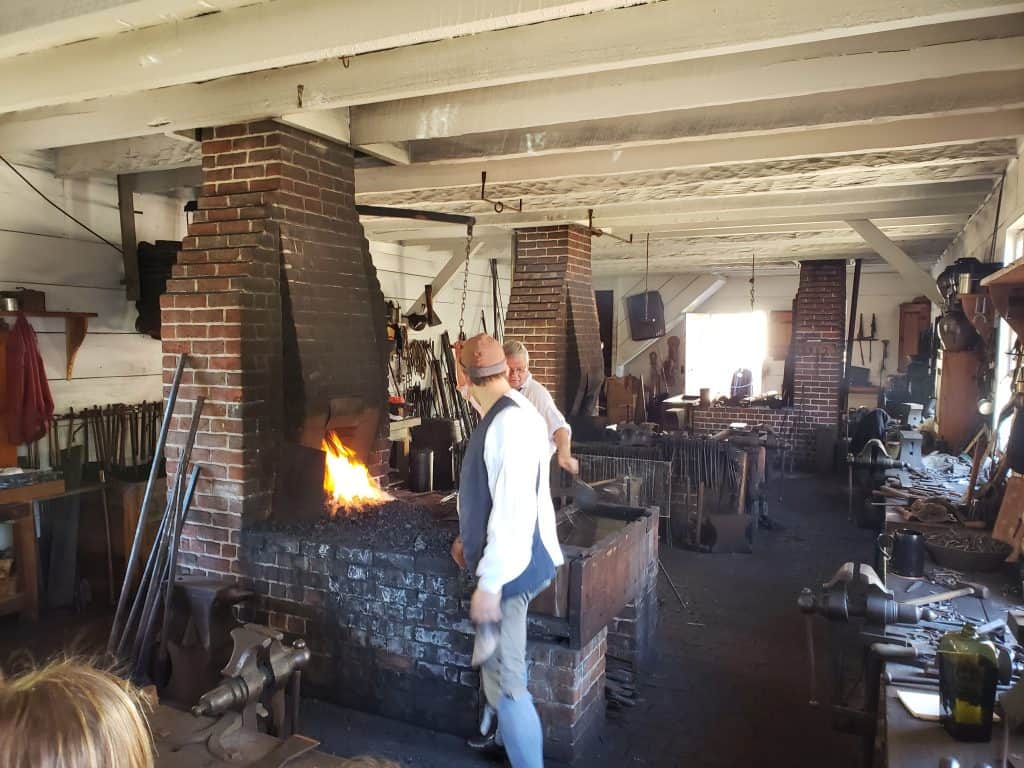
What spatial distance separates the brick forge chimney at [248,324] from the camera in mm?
4438

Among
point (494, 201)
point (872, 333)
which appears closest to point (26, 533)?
point (494, 201)

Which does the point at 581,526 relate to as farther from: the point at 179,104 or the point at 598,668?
the point at 179,104

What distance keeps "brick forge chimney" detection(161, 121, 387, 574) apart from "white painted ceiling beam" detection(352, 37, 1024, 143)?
76 centimetres

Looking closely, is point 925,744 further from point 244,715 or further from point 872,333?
point 872,333

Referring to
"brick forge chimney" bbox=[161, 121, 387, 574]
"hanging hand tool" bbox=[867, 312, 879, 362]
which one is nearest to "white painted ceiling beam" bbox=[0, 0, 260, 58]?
"brick forge chimney" bbox=[161, 121, 387, 574]

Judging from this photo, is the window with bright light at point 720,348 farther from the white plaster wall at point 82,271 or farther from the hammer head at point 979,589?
the hammer head at point 979,589

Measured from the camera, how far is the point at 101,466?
21.1ft

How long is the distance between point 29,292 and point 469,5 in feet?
15.7

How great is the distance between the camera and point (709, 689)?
4621 millimetres

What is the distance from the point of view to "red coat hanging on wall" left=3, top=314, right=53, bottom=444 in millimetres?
5629

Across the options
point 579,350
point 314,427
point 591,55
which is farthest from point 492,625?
point 579,350

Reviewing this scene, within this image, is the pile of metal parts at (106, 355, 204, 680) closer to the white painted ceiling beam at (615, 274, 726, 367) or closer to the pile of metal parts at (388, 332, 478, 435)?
the pile of metal parts at (388, 332, 478, 435)

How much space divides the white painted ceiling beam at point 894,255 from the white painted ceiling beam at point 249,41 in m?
6.04

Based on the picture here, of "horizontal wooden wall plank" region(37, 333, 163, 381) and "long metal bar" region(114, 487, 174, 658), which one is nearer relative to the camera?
"long metal bar" region(114, 487, 174, 658)
